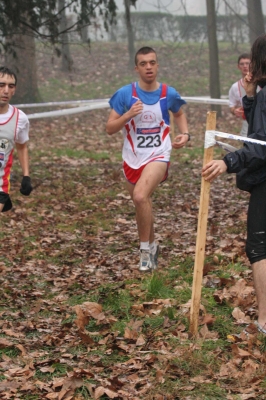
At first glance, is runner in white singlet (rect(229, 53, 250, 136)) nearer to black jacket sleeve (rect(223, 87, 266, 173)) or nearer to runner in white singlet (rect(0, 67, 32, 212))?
runner in white singlet (rect(0, 67, 32, 212))

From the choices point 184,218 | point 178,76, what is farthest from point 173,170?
point 178,76

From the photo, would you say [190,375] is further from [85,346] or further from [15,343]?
[15,343]

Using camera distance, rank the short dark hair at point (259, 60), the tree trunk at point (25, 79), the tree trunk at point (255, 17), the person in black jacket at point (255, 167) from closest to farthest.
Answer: the person in black jacket at point (255, 167) < the short dark hair at point (259, 60) < the tree trunk at point (255, 17) < the tree trunk at point (25, 79)

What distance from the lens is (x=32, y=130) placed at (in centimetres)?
2070

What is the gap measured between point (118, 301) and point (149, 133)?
2.10 m

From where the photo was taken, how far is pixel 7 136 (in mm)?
7543

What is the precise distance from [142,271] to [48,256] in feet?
5.24

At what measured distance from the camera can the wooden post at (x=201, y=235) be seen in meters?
5.21

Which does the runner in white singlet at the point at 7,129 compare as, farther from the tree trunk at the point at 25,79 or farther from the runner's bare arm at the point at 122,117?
the tree trunk at the point at 25,79

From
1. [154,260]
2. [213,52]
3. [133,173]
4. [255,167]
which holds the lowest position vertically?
[154,260]

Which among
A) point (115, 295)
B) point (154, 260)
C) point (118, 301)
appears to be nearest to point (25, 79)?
point (154, 260)

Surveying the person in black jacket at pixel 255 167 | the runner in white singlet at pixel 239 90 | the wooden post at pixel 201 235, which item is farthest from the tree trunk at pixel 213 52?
the wooden post at pixel 201 235

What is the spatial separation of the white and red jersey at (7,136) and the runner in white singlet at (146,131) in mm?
938

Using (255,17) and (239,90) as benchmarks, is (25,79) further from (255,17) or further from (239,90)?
(239,90)
